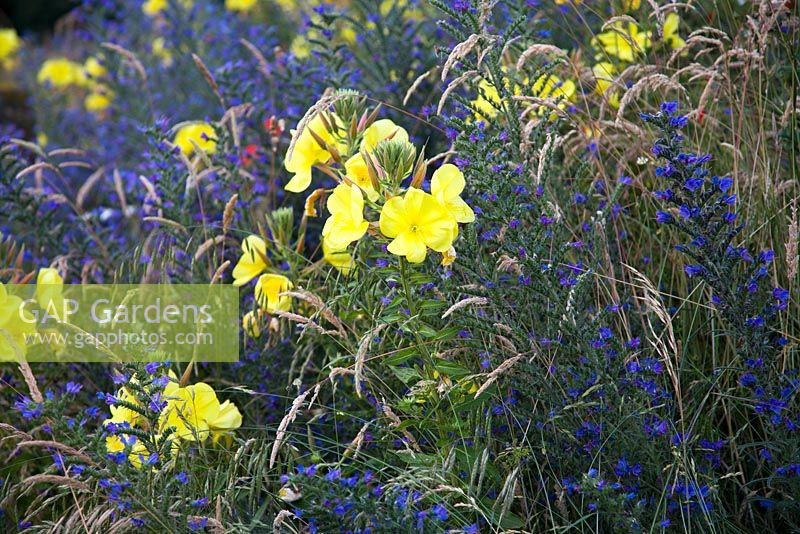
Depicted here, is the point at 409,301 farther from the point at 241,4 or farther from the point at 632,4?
the point at 241,4

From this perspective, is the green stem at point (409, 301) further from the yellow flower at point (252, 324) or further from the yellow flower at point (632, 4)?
the yellow flower at point (632, 4)

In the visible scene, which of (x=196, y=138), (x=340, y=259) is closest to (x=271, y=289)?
(x=340, y=259)

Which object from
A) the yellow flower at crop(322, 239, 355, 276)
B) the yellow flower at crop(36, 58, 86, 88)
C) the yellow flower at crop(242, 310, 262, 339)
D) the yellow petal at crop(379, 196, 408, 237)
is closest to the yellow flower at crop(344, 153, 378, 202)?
the yellow petal at crop(379, 196, 408, 237)

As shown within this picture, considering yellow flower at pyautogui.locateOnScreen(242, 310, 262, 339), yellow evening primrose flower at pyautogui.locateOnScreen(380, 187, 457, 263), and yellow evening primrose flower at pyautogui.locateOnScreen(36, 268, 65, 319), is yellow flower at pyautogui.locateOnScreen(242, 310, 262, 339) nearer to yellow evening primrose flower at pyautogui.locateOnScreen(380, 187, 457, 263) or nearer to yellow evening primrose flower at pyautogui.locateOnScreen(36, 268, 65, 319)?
yellow evening primrose flower at pyautogui.locateOnScreen(36, 268, 65, 319)

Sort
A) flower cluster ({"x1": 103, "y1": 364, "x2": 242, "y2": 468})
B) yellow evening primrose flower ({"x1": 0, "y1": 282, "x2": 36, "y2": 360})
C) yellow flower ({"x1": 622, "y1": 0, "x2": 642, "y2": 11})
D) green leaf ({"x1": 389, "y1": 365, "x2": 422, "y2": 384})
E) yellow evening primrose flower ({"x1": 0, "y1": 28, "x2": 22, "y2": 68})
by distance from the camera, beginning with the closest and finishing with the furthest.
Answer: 1. flower cluster ({"x1": 103, "y1": 364, "x2": 242, "y2": 468})
2. green leaf ({"x1": 389, "y1": 365, "x2": 422, "y2": 384})
3. yellow evening primrose flower ({"x1": 0, "y1": 282, "x2": 36, "y2": 360})
4. yellow flower ({"x1": 622, "y1": 0, "x2": 642, "y2": 11})
5. yellow evening primrose flower ({"x1": 0, "y1": 28, "x2": 22, "y2": 68})

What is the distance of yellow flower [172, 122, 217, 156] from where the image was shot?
3328mm

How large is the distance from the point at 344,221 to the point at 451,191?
0.83 ft

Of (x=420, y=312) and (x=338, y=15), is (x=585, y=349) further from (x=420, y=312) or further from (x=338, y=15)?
(x=338, y=15)

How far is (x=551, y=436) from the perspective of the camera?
2205mm

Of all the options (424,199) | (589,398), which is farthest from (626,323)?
(424,199)

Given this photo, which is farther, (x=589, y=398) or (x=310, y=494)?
(x=589, y=398)

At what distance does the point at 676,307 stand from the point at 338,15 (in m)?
1.57

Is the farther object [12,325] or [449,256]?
[12,325]

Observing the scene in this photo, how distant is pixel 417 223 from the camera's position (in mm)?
1859
